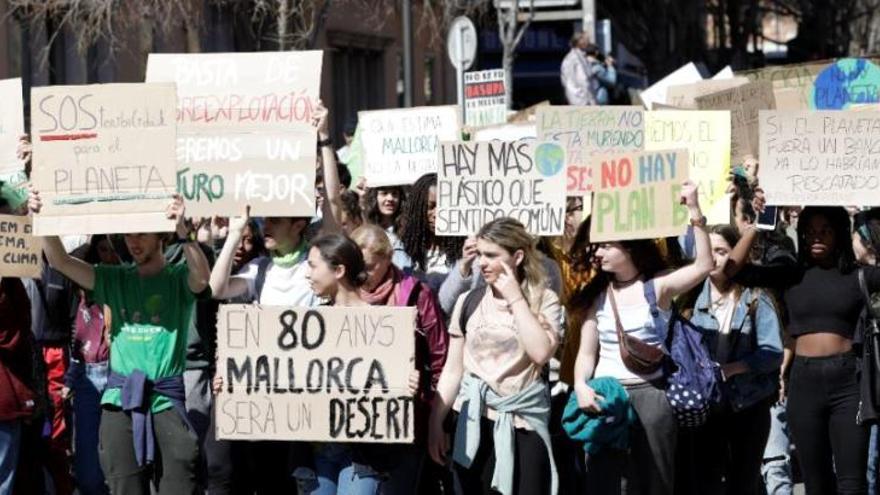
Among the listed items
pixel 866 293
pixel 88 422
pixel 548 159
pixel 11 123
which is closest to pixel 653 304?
pixel 548 159

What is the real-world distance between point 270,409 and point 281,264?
918mm

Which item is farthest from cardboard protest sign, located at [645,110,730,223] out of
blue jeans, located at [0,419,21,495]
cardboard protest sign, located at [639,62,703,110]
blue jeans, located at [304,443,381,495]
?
cardboard protest sign, located at [639,62,703,110]

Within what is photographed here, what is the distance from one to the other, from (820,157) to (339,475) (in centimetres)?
285

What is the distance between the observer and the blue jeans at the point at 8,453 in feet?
27.5

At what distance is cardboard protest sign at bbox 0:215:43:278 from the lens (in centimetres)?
830

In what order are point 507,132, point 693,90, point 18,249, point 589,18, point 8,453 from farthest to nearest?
point 589,18
point 693,90
point 507,132
point 8,453
point 18,249

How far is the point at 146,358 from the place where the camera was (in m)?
8.15

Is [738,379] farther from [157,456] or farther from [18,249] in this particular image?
[18,249]

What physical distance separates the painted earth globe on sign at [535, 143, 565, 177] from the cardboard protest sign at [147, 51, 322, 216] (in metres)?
1.07

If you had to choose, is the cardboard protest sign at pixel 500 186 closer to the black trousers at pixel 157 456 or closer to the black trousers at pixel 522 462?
the black trousers at pixel 522 462

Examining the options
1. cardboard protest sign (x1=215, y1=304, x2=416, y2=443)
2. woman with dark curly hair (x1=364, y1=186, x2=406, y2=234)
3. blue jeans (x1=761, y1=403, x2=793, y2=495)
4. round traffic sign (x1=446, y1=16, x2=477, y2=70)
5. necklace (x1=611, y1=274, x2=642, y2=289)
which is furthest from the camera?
round traffic sign (x1=446, y1=16, x2=477, y2=70)

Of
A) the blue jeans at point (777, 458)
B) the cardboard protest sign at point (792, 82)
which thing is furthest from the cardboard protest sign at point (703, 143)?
the cardboard protest sign at point (792, 82)

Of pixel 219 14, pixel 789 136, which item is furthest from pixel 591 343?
pixel 219 14

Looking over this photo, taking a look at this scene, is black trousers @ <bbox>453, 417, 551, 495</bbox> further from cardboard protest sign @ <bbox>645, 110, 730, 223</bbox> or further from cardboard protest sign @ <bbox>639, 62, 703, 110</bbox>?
cardboard protest sign @ <bbox>639, 62, 703, 110</bbox>
